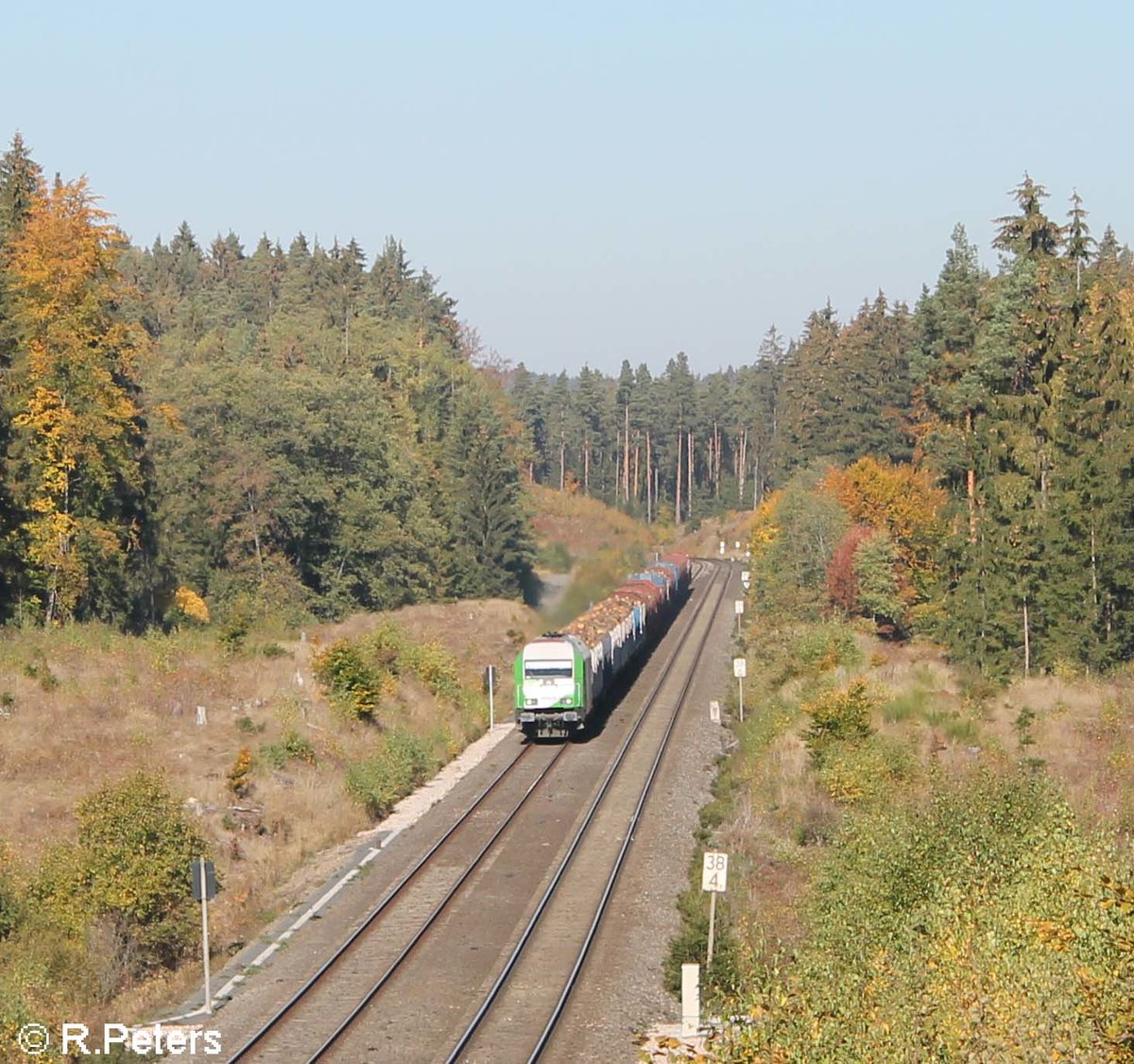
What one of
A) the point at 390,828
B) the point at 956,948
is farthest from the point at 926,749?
the point at 956,948

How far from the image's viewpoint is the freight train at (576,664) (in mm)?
41688

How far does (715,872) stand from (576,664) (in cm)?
1964

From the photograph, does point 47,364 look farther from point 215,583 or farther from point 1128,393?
point 1128,393

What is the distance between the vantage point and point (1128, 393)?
50.2 metres

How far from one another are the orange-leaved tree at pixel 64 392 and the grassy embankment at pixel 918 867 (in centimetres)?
2430

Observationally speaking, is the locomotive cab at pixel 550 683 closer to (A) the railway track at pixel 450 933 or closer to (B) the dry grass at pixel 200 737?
(A) the railway track at pixel 450 933

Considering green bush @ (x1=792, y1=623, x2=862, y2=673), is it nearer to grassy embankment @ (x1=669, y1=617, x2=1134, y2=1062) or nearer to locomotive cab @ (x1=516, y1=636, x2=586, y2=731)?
grassy embankment @ (x1=669, y1=617, x2=1134, y2=1062)

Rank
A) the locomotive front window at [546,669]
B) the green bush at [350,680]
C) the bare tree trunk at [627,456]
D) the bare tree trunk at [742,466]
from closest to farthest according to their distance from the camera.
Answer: the locomotive front window at [546,669], the green bush at [350,680], the bare tree trunk at [627,456], the bare tree trunk at [742,466]

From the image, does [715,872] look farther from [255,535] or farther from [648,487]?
[648,487]

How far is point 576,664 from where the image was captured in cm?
4144

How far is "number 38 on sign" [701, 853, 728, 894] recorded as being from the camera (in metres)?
21.9

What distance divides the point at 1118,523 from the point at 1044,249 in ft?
44.4

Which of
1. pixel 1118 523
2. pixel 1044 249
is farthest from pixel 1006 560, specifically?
pixel 1044 249

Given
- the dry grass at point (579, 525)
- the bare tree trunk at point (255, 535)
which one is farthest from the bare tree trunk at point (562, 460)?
the bare tree trunk at point (255, 535)
